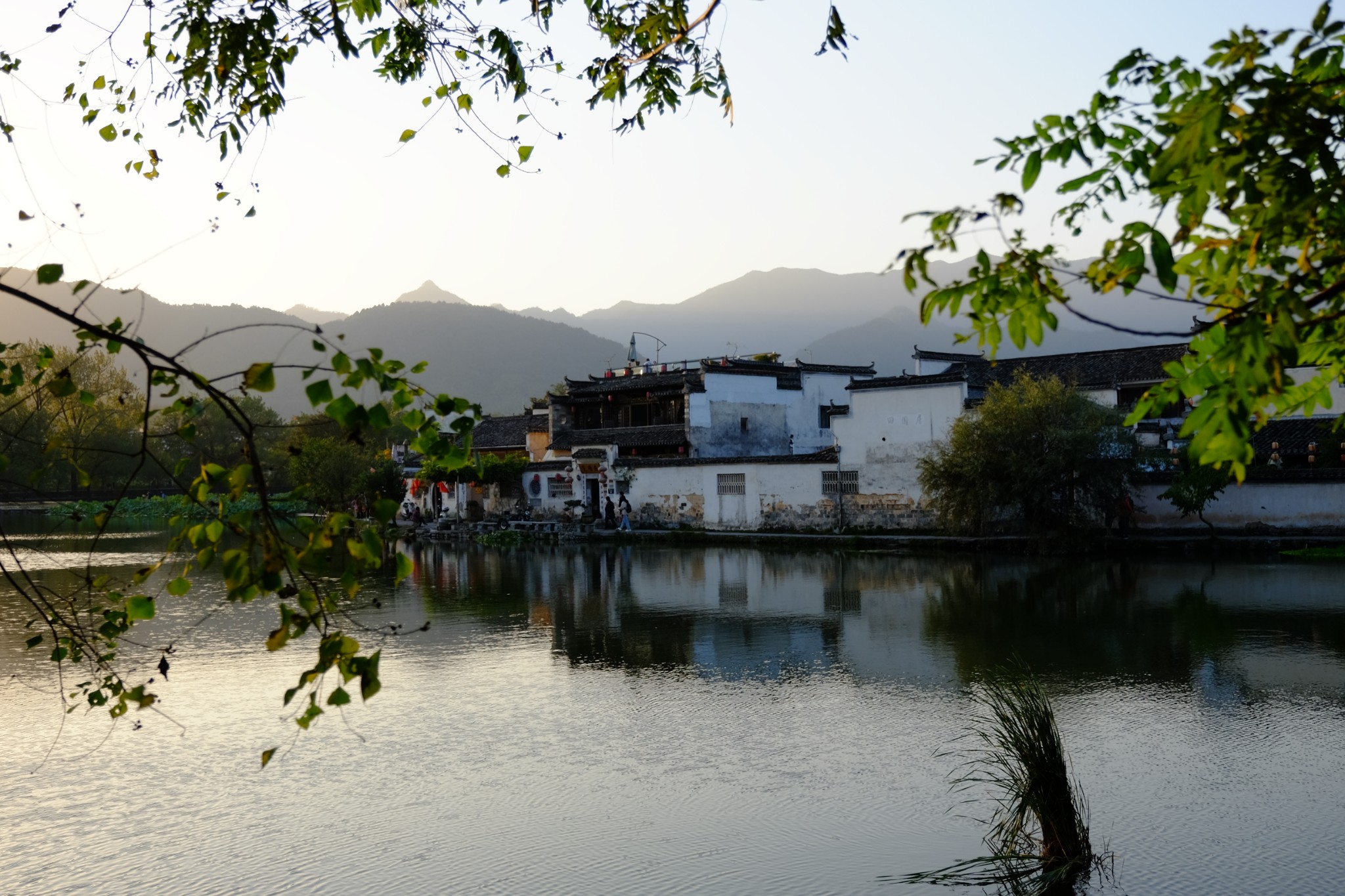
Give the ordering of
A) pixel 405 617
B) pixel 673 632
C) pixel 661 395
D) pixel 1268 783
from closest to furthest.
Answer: pixel 1268 783, pixel 673 632, pixel 405 617, pixel 661 395

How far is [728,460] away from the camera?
118ft

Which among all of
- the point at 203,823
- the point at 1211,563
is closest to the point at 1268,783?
the point at 203,823

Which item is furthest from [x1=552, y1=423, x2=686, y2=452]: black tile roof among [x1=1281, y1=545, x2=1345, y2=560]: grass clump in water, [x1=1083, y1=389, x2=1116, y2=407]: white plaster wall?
[x1=1281, y1=545, x2=1345, y2=560]: grass clump in water

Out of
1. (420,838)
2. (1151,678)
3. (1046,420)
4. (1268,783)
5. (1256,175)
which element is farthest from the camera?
(1046,420)

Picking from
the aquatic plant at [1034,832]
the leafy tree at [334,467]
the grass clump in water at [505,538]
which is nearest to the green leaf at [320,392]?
the aquatic plant at [1034,832]

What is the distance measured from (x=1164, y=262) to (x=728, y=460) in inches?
1276

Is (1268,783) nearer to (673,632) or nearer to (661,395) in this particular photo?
(673,632)

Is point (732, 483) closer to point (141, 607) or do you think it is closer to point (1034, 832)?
point (1034, 832)

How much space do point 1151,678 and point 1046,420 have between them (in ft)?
50.5

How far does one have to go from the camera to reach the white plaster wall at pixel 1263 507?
2642cm

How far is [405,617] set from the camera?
18.4 metres

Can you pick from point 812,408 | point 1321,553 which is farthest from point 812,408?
point 1321,553

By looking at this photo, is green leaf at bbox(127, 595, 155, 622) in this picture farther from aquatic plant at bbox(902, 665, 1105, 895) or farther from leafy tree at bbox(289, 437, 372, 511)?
leafy tree at bbox(289, 437, 372, 511)

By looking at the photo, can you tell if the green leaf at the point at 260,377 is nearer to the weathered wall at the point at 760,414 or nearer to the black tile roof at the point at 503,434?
the weathered wall at the point at 760,414
